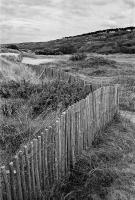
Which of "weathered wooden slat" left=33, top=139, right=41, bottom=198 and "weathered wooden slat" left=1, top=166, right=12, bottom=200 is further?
"weathered wooden slat" left=33, top=139, right=41, bottom=198

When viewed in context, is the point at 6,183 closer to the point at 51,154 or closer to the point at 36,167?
the point at 36,167

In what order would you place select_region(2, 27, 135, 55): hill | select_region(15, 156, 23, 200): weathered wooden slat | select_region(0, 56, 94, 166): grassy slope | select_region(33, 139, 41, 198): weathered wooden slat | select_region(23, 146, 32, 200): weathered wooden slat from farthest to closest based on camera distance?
select_region(2, 27, 135, 55): hill, select_region(0, 56, 94, 166): grassy slope, select_region(33, 139, 41, 198): weathered wooden slat, select_region(23, 146, 32, 200): weathered wooden slat, select_region(15, 156, 23, 200): weathered wooden slat

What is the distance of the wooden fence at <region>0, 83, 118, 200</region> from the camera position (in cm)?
388

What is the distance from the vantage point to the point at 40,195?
175 inches

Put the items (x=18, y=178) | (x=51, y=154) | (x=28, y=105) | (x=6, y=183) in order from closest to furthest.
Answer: (x=6, y=183)
(x=18, y=178)
(x=51, y=154)
(x=28, y=105)

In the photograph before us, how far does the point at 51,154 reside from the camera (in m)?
4.67

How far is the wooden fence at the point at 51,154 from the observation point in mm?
3877

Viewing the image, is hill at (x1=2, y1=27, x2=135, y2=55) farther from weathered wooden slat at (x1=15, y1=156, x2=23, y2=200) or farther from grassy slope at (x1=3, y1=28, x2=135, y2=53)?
weathered wooden slat at (x1=15, y1=156, x2=23, y2=200)

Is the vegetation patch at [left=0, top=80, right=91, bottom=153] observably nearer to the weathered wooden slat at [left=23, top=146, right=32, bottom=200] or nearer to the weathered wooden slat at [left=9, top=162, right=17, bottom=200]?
the weathered wooden slat at [left=23, top=146, right=32, bottom=200]

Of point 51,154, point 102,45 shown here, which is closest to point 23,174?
point 51,154

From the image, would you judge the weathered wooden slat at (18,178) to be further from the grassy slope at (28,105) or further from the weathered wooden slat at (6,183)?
the grassy slope at (28,105)

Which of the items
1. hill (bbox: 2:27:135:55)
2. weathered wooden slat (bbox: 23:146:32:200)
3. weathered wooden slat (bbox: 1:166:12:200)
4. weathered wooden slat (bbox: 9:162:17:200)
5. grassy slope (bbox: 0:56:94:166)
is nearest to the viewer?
weathered wooden slat (bbox: 1:166:12:200)

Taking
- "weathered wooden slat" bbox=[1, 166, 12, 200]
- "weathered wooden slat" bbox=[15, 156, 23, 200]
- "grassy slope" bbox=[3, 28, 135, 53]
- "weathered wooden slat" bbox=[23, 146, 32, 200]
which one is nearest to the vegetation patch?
"weathered wooden slat" bbox=[23, 146, 32, 200]

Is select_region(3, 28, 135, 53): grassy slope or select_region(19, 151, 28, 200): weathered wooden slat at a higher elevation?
select_region(3, 28, 135, 53): grassy slope
